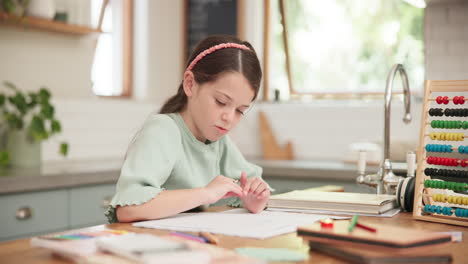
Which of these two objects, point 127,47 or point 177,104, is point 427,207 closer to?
point 177,104

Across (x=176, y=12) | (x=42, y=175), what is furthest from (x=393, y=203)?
(x=176, y=12)

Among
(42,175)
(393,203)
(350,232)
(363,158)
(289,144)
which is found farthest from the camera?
(289,144)

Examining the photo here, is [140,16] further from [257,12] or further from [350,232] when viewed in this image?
[350,232]

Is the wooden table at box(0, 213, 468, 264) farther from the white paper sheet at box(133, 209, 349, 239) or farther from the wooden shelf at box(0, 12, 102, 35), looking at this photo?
the wooden shelf at box(0, 12, 102, 35)

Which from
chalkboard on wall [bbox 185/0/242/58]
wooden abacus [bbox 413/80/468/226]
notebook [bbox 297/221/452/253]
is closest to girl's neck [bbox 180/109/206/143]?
wooden abacus [bbox 413/80/468/226]

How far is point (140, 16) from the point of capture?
12.8ft

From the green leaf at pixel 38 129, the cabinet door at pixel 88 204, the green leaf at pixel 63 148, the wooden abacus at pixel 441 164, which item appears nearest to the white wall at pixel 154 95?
the green leaf at pixel 63 148

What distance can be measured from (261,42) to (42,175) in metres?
2.07

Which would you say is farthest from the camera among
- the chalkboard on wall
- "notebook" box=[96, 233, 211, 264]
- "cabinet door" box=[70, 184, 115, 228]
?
the chalkboard on wall

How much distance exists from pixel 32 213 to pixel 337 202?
1449 mm

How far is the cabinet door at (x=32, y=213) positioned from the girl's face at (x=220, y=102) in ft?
3.59

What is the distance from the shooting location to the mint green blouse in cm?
136

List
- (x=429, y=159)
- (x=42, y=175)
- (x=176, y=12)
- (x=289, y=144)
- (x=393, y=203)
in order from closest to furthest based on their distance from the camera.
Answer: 1. (x=429, y=159)
2. (x=393, y=203)
3. (x=42, y=175)
4. (x=289, y=144)
5. (x=176, y=12)

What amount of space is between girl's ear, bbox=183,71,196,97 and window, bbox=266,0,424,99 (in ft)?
7.29
